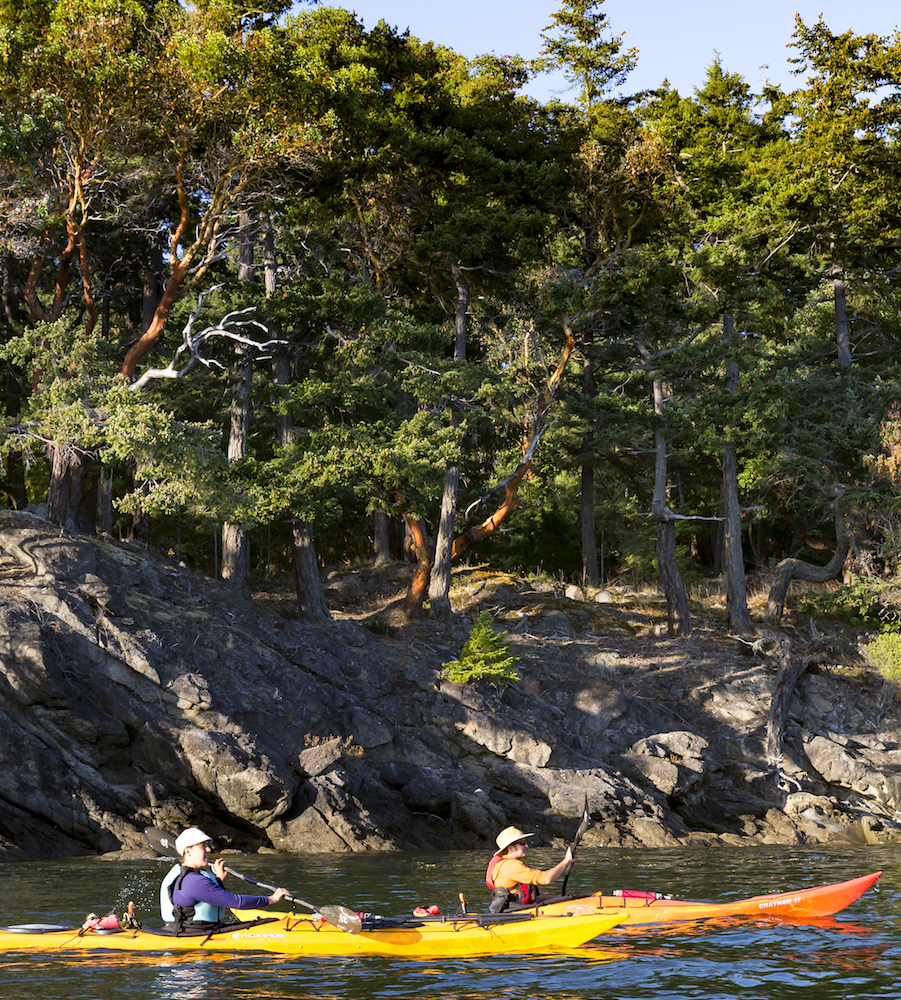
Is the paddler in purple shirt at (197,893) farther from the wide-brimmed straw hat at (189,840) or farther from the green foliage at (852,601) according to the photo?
the green foliage at (852,601)

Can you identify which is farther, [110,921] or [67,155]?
[67,155]

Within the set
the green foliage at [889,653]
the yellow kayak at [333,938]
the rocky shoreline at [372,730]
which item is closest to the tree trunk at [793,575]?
the rocky shoreline at [372,730]

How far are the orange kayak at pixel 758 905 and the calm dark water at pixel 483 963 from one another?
0.17 m

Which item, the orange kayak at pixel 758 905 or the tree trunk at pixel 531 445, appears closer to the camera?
the orange kayak at pixel 758 905

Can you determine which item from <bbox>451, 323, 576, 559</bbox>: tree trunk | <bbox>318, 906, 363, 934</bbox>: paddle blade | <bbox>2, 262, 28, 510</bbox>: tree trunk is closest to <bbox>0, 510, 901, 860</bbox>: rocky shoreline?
<bbox>451, 323, 576, 559</bbox>: tree trunk

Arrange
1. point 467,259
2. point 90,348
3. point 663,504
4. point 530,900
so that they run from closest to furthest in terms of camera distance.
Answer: point 530,900, point 90,348, point 467,259, point 663,504

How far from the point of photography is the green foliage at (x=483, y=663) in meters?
25.9

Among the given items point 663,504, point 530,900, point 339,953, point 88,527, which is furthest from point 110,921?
point 663,504

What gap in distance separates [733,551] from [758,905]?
21649mm

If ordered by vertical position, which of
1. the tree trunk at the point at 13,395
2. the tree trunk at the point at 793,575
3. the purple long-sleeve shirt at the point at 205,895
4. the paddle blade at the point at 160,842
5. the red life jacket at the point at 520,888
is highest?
the tree trunk at the point at 13,395

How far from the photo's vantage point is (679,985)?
1011 centimetres

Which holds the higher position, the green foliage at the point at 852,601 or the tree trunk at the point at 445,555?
the tree trunk at the point at 445,555

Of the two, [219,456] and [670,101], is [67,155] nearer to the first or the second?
[219,456]

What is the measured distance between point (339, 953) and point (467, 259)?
2274cm
